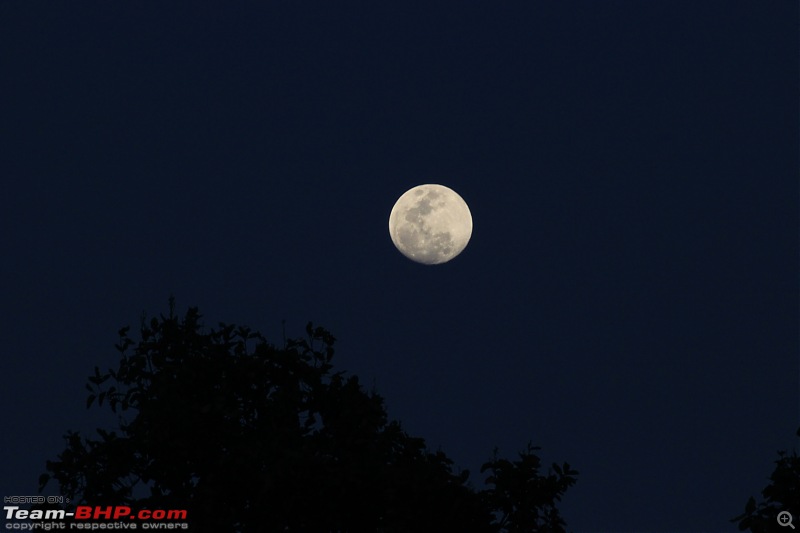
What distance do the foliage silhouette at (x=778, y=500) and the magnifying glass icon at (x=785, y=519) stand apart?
6cm

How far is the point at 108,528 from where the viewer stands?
69.4 feet

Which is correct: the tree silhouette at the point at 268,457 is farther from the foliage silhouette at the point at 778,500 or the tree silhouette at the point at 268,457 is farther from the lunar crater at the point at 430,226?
the lunar crater at the point at 430,226

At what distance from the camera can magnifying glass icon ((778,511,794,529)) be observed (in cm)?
Answer: 1797

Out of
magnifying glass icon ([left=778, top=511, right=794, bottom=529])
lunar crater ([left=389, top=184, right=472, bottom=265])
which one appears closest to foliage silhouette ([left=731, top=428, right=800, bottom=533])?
magnifying glass icon ([left=778, top=511, right=794, bottom=529])

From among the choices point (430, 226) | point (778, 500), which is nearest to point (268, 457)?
point (778, 500)

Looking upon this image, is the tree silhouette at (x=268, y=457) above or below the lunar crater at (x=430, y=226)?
below

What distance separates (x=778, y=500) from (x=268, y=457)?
9816 millimetres

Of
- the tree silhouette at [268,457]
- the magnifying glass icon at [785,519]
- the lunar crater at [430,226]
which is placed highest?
the lunar crater at [430,226]

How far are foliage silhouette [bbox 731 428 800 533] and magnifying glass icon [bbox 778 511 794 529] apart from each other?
65 millimetres

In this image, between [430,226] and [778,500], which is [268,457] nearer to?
[778,500]

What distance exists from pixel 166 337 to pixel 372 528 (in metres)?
6.29

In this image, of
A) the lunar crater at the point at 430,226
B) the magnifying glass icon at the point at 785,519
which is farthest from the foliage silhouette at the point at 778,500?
the lunar crater at the point at 430,226

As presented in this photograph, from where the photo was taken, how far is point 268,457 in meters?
21.7

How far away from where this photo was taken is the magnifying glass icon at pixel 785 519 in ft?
59.0
